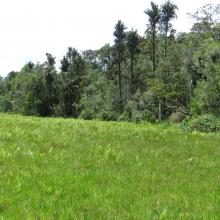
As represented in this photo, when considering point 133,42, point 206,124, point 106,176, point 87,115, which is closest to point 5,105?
point 133,42

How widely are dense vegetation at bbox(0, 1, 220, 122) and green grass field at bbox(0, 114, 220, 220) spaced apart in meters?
38.1

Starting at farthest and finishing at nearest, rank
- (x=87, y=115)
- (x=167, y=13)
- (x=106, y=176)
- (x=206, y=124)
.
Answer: (x=167, y=13), (x=87, y=115), (x=206, y=124), (x=106, y=176)

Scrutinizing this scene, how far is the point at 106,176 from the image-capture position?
10055 millimetres

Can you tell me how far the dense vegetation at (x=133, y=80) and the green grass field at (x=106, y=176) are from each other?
125 ft

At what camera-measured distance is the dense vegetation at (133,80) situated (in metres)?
67.1

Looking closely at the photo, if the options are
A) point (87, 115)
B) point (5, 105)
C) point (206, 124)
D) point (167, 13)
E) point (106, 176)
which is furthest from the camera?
point (5, 105)

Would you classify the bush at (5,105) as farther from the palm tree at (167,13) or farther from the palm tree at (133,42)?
the palm tree at (167,13)

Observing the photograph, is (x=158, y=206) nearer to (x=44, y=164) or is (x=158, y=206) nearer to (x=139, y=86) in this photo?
(x=44, y=164)

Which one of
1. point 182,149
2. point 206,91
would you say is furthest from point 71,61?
point 182,149

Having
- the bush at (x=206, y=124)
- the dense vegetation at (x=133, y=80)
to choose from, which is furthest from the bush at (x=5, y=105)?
the bush at (x=206, y=124)

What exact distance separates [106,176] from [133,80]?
268ft

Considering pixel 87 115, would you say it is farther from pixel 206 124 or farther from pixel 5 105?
pixel 206 124

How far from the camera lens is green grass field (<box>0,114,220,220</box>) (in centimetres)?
798

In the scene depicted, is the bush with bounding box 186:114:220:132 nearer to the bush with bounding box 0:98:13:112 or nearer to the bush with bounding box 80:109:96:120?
the bush with bounding box 80:109:96:120
